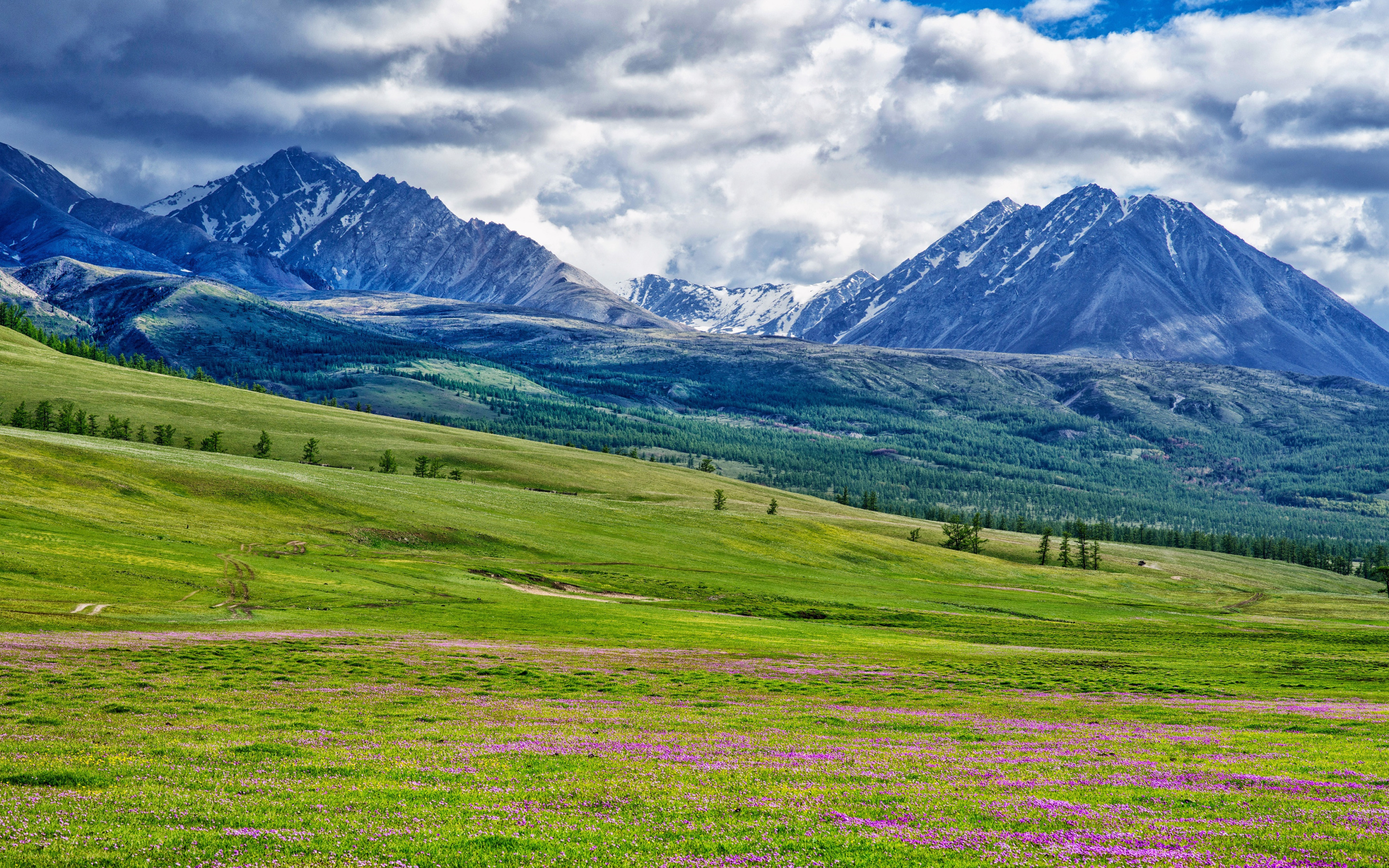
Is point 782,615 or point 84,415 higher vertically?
point 84,415

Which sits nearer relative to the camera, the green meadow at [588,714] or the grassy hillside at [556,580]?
the green meadow at [588,714]

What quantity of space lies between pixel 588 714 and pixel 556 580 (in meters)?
69.7

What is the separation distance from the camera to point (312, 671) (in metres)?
42.1

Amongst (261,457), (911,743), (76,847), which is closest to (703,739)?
(911,743)

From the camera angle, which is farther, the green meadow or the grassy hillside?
the grassy hillside

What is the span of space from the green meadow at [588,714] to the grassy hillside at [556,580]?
72 cm

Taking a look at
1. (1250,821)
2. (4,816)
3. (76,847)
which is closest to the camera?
(76,847)

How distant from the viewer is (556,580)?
103m

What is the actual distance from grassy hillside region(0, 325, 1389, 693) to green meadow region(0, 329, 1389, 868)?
28.4 inches

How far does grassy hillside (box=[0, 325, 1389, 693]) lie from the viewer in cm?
6600

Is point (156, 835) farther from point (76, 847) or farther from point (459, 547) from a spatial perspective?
point (459, 547)

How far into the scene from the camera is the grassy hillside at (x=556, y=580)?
66.0 m

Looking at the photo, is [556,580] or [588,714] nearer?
[588,714]

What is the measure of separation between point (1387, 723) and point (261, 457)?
18431 cm
